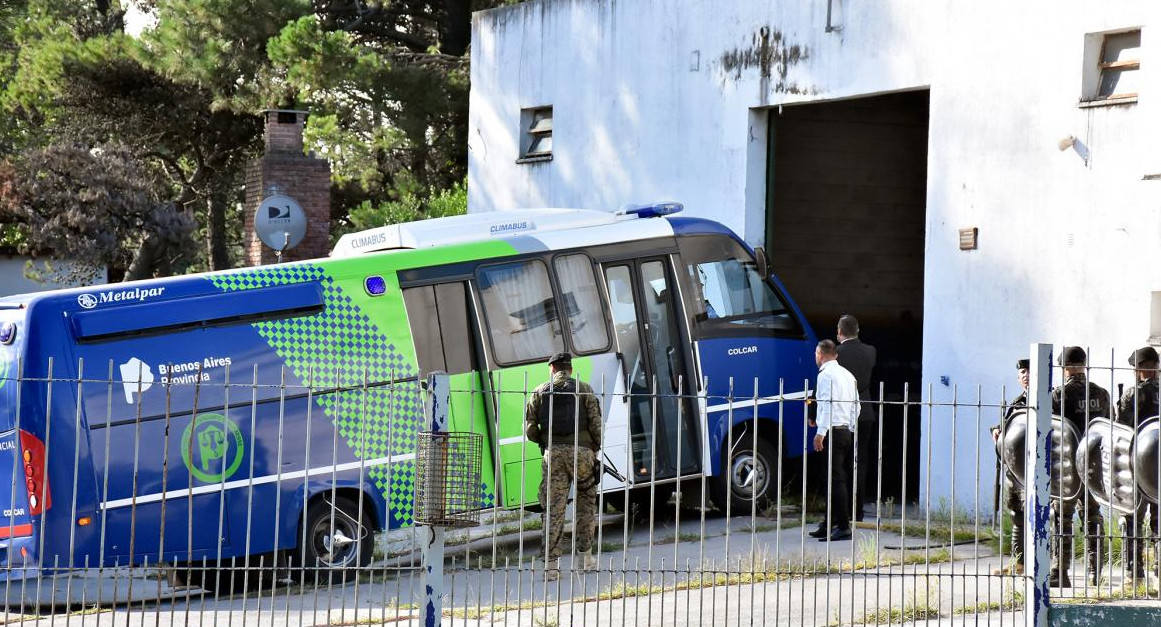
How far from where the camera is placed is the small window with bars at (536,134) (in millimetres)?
18250

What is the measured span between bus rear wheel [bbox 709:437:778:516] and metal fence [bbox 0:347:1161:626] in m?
0.03

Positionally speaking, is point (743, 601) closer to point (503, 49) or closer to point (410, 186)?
point (503, 49)

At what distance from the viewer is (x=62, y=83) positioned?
94.8 feet

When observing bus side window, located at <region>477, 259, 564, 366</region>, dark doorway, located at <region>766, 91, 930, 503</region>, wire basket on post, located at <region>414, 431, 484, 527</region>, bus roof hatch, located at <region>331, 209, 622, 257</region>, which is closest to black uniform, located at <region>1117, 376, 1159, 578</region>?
wire basket on post, located at <region>414, 431, 484, 527</region>

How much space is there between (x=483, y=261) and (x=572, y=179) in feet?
18.1

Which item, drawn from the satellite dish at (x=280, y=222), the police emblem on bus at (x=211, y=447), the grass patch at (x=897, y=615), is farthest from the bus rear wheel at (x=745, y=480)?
the satellite dish at (x=280, y=222)

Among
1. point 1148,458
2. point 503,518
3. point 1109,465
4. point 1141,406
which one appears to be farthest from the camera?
point 503,518

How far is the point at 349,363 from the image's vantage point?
11.6 m

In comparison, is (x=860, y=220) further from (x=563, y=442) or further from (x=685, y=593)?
(x=685, y=593)

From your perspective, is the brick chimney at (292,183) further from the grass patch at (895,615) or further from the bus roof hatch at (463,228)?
the grass patch at (895,615)

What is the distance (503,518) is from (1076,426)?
512 centimetres

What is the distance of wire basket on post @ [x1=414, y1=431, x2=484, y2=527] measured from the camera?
770cm

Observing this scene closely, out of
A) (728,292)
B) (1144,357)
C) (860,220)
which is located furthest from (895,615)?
(860,220)

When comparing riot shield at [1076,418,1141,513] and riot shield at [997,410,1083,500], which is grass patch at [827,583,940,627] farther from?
riot shield at [1076,418,1141,513]
